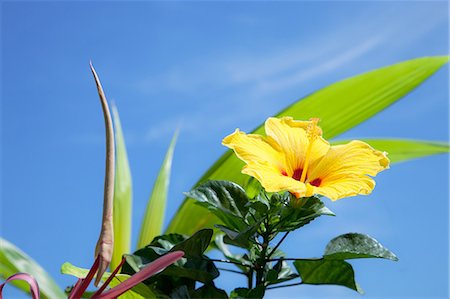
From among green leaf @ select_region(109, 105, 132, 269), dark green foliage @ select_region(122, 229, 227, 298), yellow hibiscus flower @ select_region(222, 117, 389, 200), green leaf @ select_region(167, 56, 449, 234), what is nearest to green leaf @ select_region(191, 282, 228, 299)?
dark green foliage @ select_region(122, 229, 227, 298)

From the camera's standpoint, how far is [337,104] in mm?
1142

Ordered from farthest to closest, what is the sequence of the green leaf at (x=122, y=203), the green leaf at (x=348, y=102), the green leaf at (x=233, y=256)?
the green leaf at (x=122, y=203)
the green leaf at (x=348, y=102)
the green leaf at (x=233, y=256)

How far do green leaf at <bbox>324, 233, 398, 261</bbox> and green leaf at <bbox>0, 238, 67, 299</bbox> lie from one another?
76 cm

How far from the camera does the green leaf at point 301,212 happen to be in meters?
0.47

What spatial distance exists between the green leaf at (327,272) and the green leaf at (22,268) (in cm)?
72

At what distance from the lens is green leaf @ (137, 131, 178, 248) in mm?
1354

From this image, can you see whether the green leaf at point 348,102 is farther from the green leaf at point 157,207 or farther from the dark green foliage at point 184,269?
the dark green foliage at point 184,269

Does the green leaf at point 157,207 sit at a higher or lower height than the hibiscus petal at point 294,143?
higher

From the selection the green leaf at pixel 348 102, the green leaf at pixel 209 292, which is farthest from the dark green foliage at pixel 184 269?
the green leaf at pixel 348 102

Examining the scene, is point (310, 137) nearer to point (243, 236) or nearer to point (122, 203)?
point (243, 236)

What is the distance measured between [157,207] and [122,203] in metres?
0.08

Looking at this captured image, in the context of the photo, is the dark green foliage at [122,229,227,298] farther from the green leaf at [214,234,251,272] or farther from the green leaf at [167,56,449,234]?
the green leaf at [167,56,449,234]

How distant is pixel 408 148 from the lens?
47.0 inches

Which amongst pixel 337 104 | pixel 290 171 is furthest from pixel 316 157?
pixel 337 104
